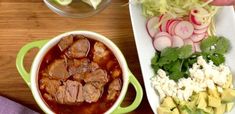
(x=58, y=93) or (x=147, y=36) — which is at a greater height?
(x=147, y=36)

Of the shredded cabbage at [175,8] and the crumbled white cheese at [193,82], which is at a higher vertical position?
the shredded cabbage at [175,8]

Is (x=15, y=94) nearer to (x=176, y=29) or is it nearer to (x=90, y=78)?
(x=90, y=78)

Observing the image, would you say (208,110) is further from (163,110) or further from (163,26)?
(163,26)

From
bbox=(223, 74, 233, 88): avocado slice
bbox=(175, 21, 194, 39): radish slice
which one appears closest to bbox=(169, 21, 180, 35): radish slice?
bbox=(175, 21, 194, 39): radish slice

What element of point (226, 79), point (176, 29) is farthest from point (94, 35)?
point (226, 79)

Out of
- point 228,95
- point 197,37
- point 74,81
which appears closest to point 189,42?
point 197,37

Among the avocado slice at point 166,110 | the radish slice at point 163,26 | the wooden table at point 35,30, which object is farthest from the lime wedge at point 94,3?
the avocado slice at point 166,110

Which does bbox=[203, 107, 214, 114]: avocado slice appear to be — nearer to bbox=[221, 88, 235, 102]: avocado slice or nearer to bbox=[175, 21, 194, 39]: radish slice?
bbox=[221, 88, 235, 102]: avocado slice

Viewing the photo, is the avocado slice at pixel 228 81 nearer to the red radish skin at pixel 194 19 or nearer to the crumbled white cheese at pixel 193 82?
the crumbled white cheese at pixel 193 82
